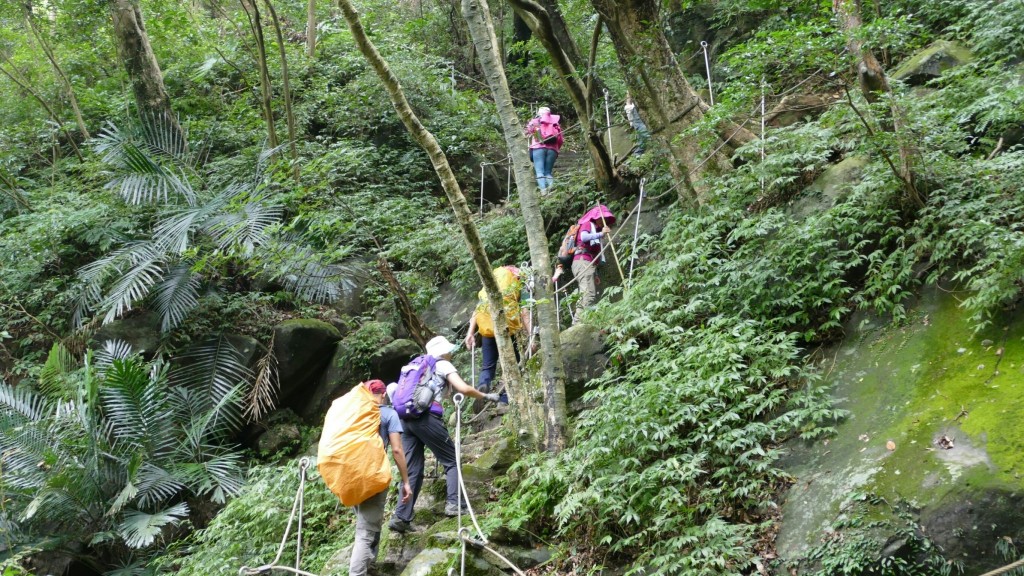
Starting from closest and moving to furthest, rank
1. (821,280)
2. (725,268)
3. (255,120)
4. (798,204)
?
(821,280) < (725,268) < (798,204) < (255,120)

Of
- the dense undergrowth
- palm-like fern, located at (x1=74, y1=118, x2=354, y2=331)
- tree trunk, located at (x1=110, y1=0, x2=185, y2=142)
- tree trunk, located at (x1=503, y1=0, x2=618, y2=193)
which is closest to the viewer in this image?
the dense undergrowth

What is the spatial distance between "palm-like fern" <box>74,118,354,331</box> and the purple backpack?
4172mm

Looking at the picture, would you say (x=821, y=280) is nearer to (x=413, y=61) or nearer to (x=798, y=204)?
(x=798, y=204)

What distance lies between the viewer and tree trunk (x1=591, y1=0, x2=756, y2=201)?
27.8ft

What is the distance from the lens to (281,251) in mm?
9828

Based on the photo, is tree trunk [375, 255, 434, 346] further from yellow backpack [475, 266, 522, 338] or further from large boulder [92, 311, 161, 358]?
large boulder [92, 311, 161, 358]

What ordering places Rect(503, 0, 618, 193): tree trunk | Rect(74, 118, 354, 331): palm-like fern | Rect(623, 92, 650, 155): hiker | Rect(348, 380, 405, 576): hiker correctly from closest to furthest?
Rect(348, 380, 405, 576): hiker, Rect(503, 0, 618, 193): tree trunk, Rect(74, 118, 354, 331): palm-like fern, Rect(623, 92, 650, 155): hiker

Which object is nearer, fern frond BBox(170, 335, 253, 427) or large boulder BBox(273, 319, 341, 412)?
fern frond BBox(170, 335, 253, 427)

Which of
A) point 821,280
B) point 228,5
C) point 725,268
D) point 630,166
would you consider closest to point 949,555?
point 821,280

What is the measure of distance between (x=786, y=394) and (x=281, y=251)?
23.1ft

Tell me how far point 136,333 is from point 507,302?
6701 millimetres

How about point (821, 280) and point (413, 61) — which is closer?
point (821, 280)

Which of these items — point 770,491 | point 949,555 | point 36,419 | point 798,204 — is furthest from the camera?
point 36,419

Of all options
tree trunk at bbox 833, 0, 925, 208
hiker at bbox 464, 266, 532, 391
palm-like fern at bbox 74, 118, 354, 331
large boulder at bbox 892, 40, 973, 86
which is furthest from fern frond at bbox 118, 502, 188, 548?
large boulder at bbox 892, 40, 973, 86
